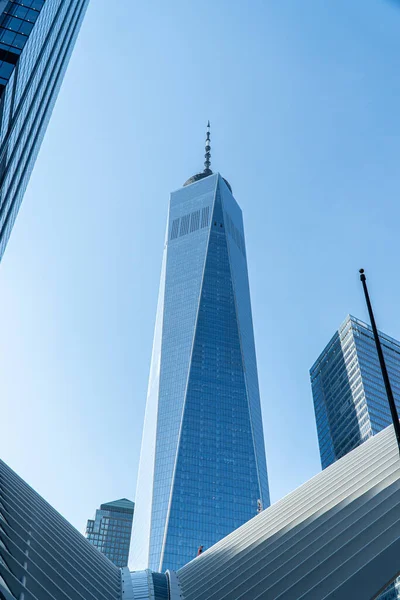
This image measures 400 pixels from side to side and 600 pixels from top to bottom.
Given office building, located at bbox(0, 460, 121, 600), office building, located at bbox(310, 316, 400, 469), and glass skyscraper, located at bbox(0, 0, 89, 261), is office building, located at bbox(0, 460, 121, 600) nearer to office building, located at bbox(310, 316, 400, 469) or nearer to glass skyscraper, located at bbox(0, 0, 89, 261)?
glass skyscraper, located at bbox(0, 0, 89, 261)

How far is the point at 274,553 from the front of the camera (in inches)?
833

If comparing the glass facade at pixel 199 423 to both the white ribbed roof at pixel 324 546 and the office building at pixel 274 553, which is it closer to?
the office building at pixel 274 553

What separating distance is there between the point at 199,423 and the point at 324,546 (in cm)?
14480

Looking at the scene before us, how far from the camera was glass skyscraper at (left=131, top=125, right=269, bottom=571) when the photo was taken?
14212 cm

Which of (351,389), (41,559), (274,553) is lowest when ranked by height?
(41,559)

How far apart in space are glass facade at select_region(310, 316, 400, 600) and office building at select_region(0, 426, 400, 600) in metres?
124

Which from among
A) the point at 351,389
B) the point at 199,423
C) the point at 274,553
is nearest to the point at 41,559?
the point at 274,553

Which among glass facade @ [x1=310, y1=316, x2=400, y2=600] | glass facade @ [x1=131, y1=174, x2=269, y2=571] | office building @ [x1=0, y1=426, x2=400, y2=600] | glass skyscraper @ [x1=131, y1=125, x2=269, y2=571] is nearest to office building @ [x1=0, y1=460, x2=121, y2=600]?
office building @ [x1=0, y1=426, x2=400, y2=600]

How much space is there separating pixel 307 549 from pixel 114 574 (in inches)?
697

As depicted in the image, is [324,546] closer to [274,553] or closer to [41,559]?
[274,553]

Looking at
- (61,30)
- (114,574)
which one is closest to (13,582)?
(114,574)

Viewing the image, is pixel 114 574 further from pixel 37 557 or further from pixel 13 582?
pixel 13 582

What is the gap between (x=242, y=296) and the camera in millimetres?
198000

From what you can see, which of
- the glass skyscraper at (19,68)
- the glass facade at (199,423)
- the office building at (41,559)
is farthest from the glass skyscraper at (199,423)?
the office building at (41,559)
